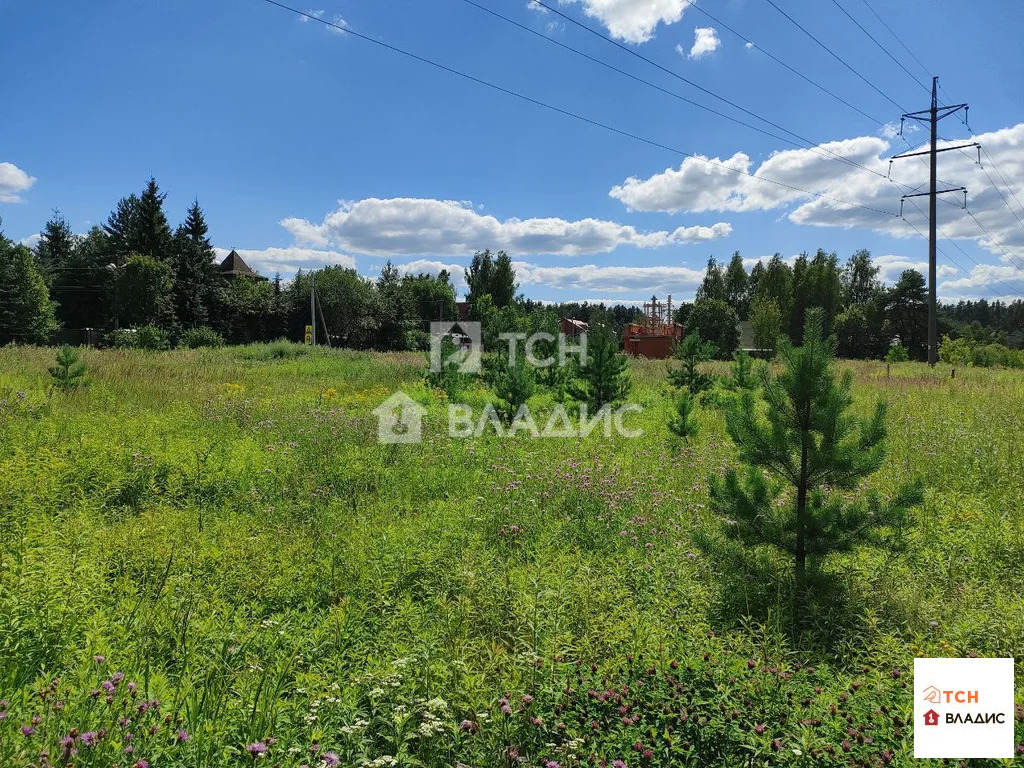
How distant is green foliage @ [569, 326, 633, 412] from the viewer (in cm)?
1176

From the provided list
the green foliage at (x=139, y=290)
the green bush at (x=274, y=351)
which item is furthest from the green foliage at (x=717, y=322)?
the green foliage at (x=139, y=290)

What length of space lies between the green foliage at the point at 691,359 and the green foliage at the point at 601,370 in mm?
2145

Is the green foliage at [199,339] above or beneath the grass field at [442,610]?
above

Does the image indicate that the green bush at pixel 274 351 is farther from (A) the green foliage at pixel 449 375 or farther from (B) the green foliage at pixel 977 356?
(B) the green foliage at pixel 977 356

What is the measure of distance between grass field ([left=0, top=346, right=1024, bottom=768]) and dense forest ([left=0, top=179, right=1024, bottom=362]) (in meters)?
20.7

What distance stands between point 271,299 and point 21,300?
13.7 metres

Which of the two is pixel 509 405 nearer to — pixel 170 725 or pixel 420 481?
pixel 420 481

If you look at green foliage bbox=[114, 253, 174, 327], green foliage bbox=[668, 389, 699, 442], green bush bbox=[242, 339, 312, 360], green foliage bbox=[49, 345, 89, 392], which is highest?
green foliage bbox=[114, 253, 174, 327]

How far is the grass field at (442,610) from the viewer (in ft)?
7.48

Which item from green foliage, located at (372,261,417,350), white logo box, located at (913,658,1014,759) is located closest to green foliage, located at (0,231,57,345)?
green foliage, located at (372,261,417,350)

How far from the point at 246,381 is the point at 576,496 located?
12041 millimetres

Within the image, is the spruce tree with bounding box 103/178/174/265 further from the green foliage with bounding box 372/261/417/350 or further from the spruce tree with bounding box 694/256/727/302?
the spruce tree with bounding box 694/256/727/302

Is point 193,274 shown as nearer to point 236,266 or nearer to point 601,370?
point 236,266

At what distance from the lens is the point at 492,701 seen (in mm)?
2609
